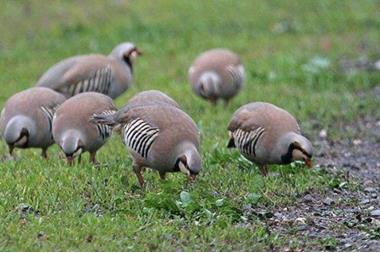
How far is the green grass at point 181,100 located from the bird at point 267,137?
8.3 inches

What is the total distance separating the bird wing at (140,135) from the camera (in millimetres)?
8766

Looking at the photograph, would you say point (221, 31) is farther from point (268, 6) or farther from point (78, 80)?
point (78, 80)

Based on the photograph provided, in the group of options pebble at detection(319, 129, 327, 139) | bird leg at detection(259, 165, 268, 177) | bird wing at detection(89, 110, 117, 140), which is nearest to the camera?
bird wing at detection(89, 110, 117, 140)

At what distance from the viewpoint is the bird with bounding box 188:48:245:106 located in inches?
544

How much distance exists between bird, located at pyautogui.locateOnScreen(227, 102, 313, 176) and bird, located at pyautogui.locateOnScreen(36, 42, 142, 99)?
2.58m

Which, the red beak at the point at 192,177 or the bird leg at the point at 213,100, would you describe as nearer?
the red beak at the point at 192,177

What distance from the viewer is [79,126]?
9.70 m

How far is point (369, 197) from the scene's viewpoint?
9.13 m

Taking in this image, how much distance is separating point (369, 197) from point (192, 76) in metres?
5.36

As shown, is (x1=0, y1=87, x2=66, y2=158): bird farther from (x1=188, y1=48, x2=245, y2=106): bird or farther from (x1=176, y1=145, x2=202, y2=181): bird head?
(x1=188, y1=48, x2=245, y2=106): bird

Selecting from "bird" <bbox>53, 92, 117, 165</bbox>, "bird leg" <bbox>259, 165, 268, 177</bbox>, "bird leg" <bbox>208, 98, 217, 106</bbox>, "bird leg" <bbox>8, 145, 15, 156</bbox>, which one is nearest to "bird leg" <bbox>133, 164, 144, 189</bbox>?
"bird" <bbox>53, 92, 117, 165</bbox>

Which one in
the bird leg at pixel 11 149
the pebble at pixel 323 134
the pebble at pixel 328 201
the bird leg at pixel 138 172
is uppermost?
the bird leg at pixel 138 172

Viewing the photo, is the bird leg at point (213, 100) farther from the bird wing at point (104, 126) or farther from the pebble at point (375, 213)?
the pebble at point (375, 213)

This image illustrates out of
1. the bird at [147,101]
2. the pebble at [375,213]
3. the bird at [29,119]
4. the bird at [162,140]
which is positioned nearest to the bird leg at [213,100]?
the bird at [29,119]
